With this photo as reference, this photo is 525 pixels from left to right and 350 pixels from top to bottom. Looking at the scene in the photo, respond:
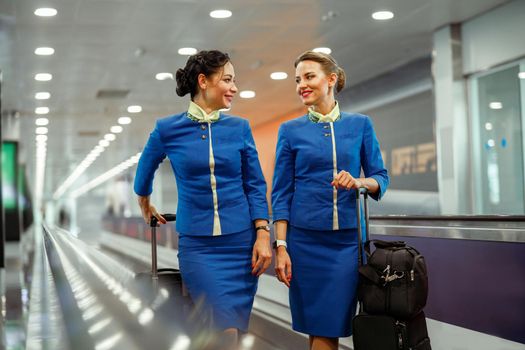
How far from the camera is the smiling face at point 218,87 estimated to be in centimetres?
342

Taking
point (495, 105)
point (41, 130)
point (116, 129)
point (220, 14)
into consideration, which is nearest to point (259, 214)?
point (220, 14)

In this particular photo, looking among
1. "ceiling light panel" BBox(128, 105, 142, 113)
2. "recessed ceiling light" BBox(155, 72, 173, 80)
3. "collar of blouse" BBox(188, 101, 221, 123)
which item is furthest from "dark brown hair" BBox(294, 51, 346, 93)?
"ceiling light panel" BBox(128, 105, 142, 113)

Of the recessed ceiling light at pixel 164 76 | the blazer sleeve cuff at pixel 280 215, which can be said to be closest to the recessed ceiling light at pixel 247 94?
the recessed ceiling light at pixel 164 76

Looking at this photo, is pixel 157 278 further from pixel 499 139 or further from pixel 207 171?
pixel 499 139

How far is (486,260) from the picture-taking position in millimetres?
4793

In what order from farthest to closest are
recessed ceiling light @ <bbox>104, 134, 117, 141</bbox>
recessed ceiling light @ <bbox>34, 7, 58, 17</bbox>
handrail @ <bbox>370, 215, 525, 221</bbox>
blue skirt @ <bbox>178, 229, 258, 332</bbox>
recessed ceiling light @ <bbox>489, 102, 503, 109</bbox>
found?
recessed ceiling light @ <bbox>104, 134, 117, 141</bbox> → recessed ceiling light @ <bbox>489, 102, 503, 109</bbox> → recessed ceiling light @ <bbox>34, 7, 58, 17</bbox> → handrail @ <bbox>370, 215, 525, 221</bbox> → blue skirt @ <bbox>178, 229, 258, 332</bbox>

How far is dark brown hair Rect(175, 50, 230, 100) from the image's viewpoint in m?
3.42

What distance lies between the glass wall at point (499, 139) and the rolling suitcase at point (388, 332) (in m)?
9.19

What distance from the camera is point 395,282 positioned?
3.25 metres

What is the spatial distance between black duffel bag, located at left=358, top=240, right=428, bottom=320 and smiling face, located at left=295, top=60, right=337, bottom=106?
30.8 inches

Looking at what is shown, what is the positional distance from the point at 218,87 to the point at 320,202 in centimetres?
72

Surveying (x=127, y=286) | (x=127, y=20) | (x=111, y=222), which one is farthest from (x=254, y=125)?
(x=127, y=286)

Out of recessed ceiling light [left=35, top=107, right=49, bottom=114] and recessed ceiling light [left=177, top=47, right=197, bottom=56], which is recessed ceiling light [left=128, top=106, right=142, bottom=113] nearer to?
recessed ceiling light [left=35, top=107, right=49, bottom=114]

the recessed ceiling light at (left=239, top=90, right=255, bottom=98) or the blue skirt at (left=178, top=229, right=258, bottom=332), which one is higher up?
the recessed ceiling light at (left=239, top=90, right=255, bottom=98)
